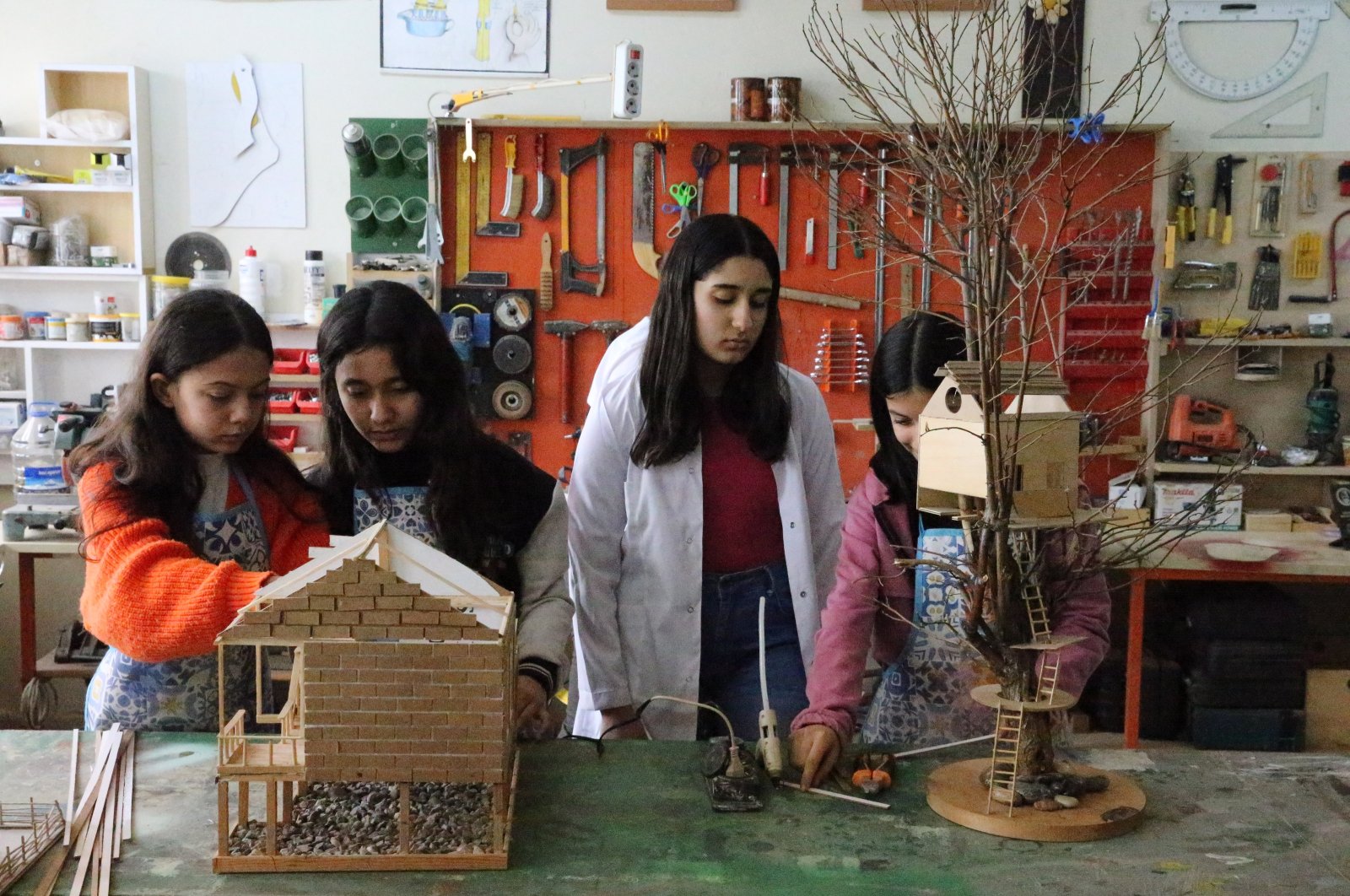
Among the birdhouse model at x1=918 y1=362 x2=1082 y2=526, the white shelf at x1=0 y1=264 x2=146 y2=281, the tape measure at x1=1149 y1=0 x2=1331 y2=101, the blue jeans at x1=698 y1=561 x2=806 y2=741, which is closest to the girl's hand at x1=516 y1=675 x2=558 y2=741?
the blue jeans at x1=698 y1=561 x2=806 y2=741

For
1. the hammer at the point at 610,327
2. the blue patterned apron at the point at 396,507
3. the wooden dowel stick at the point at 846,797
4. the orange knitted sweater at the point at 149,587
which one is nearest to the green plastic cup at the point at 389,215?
the hammer at the point at 610,327

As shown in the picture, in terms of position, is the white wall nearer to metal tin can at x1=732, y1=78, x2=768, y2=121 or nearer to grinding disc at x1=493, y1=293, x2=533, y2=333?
metal tin can at x1=732, y1=78, x2=768, y2=121

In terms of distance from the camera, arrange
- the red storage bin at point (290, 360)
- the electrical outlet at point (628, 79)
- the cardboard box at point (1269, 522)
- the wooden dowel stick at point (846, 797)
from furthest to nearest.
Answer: the red storage bin at point (290, 360) → the cardboard box at point (1269, 522) → the electrical outlet at point (628, 79) → the wooden dowel stick at point (846, 797)

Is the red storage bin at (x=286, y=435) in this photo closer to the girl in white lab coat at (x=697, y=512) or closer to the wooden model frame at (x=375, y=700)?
the girl in white lab coat at (x=697, y=512)

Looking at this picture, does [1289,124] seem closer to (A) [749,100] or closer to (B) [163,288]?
(A) [749,100]

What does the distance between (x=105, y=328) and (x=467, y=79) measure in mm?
1664

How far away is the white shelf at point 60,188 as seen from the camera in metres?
4.09

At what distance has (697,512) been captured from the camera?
2.23 m

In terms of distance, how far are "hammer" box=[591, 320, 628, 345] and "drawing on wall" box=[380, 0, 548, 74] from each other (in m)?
0.99

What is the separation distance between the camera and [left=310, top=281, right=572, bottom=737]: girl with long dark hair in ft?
6.13

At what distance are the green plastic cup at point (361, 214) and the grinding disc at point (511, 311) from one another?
0.56 metres

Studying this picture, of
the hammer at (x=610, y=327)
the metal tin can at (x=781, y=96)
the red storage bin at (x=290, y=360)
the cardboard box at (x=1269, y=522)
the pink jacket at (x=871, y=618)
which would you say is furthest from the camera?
the hammer at (x=610, y=327)

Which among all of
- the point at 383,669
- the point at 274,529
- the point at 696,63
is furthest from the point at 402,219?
the point at 383,669

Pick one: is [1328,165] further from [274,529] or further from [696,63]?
[274,529]
